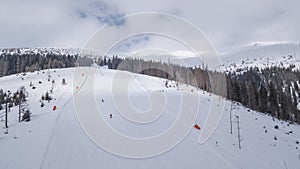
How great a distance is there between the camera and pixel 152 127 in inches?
559

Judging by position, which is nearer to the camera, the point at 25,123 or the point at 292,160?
the point at 25,123

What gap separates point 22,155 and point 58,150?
157cm

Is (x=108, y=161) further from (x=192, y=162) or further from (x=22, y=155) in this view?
(x=192, y=162)

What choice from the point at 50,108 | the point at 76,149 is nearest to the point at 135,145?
the point at 76,149

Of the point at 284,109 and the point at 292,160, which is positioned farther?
the point at 284,109

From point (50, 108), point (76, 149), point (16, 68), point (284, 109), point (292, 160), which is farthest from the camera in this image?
point (16, 68)

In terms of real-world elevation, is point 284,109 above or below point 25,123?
below

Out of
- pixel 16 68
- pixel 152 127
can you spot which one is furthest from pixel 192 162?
pixel 16 68

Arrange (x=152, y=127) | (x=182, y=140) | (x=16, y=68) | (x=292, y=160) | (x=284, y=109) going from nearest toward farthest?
(x=182, y=140) → (x=152, y=127) → (x=292, y=160) → (x=284, y=109) → (x=16, y=68)

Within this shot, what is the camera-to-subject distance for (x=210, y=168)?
403 inches

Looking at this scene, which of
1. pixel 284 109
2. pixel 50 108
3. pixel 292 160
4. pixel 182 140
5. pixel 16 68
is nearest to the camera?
pixel 182 140

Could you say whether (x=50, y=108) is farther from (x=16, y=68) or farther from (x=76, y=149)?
(x=16, y=68)

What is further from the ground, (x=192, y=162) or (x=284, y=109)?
(x=192, y=162)

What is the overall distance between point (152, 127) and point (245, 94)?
4923 centimetres
